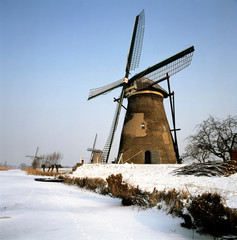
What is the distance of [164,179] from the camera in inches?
321

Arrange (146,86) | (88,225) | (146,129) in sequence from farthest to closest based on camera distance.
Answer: (146,86) < (146,129) < (88,225)

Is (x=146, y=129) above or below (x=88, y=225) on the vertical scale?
above

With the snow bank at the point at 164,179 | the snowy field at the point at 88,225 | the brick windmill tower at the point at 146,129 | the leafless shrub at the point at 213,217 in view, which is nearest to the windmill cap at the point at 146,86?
the brick windmill tower at the point at 146,129

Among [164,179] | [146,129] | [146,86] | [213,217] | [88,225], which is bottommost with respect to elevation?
[88,225]

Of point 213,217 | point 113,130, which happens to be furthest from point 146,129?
point 213,217

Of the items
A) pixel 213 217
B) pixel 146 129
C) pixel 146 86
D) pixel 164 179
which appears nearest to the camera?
pixel 213 217

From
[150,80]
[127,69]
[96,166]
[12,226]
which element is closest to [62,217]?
[12,226]

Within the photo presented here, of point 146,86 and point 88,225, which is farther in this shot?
point 146,86

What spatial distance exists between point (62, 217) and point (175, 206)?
240 centimetres

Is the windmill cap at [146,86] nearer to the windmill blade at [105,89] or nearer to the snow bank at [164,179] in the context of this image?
the windmill blade at [105,89]

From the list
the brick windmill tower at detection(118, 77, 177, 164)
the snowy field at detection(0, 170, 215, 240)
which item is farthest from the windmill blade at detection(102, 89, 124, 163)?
Answer: the snowy field at detection(0, 170, 215, 240)

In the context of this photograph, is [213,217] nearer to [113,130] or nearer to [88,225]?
[88,225]

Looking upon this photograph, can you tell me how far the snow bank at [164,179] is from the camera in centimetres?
518

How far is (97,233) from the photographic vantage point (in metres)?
2.69
